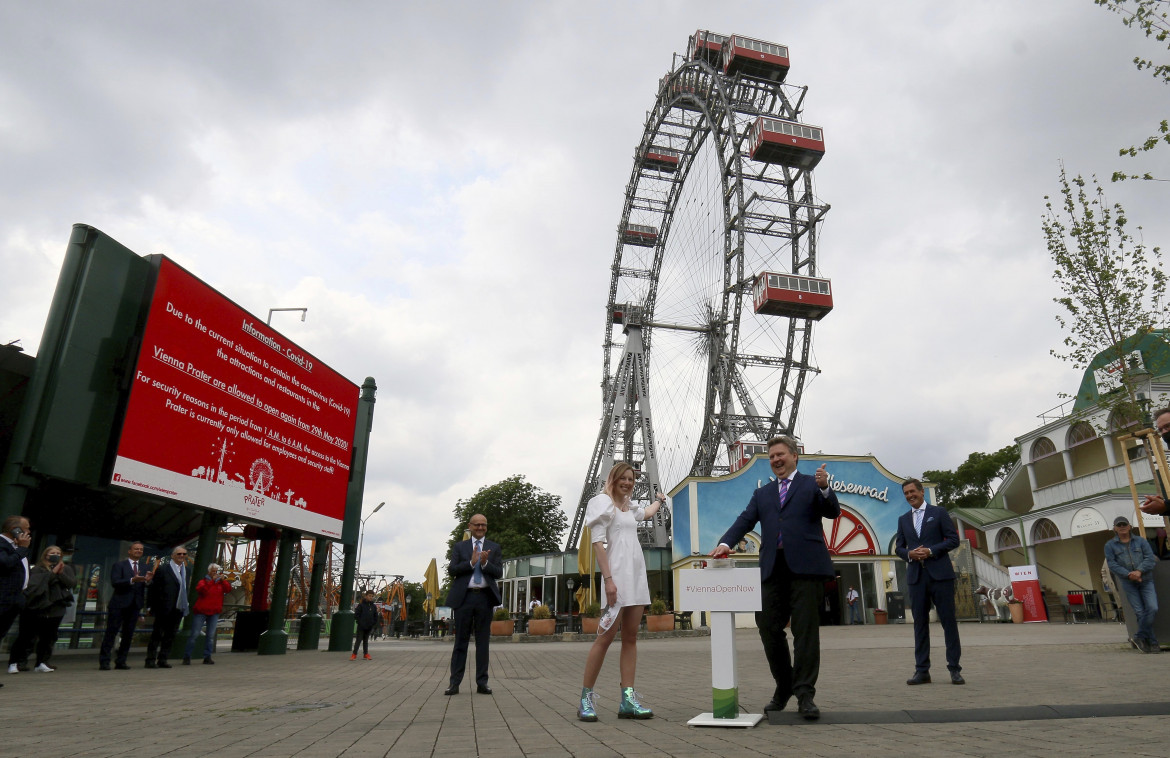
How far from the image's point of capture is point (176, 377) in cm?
1023

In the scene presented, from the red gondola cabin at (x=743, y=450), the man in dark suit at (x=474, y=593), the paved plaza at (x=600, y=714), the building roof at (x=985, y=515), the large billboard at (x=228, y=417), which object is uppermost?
the red gondola cabin at (x=743, y=450)

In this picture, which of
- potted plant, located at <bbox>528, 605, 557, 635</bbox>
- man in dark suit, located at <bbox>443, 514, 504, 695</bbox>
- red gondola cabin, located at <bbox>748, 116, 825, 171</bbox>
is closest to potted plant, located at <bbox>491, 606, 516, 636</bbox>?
potted plant, located at <bbox>528, 605, 557, 635</bbox>

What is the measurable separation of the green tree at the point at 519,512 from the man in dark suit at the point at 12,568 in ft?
156

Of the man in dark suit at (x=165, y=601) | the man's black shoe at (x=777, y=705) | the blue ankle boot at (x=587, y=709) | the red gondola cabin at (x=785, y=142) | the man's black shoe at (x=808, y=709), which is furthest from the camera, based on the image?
the red gondola cabin at (x=785, y=142)

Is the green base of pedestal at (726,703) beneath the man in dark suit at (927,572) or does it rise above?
beneath

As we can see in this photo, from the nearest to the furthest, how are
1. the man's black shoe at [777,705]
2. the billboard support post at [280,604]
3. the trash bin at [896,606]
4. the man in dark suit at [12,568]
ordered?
1. the man's black shoe at [777,705]
2. the man in dark suit at [12,568]
3. the billboard support post at [280,604]
4. the trash bin at [896,606]

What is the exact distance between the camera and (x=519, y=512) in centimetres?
5716

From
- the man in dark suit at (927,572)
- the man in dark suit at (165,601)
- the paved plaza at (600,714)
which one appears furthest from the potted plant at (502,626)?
the man in dark suit at (927,572)

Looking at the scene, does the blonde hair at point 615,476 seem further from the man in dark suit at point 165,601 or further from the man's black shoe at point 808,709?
the man in dark suit at point 165,601

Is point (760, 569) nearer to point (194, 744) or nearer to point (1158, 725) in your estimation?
point (1158, 725)

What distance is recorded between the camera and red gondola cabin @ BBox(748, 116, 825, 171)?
109ft

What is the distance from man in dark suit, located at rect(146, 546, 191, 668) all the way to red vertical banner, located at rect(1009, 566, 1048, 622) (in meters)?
23.5

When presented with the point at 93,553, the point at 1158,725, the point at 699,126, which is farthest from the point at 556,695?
the point at 699,126

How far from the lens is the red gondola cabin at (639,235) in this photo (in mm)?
47250
